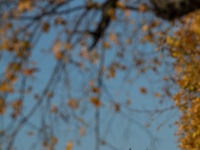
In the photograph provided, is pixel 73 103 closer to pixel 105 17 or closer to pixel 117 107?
pixel 117 107

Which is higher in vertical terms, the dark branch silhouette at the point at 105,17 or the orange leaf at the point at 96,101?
the dark branch silhouette at the point at 105,17

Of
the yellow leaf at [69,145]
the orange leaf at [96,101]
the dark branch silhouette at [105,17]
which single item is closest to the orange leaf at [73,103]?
the orange leaf at [96,101]

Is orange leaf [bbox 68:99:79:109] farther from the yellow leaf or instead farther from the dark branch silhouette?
the dark branch silhouette

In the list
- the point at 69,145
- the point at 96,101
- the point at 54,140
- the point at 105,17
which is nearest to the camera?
the point at 96,101

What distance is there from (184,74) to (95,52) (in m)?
3.97

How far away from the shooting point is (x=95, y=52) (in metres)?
7.66

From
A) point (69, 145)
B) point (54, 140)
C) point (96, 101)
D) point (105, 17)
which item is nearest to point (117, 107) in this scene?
point (96, 101)

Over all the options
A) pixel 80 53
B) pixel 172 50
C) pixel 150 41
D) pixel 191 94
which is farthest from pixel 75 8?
pixel 191 94

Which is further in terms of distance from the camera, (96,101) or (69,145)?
(69,145)

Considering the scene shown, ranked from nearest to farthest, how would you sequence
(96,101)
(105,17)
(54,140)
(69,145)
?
(96,101) → (69,145) → (54,140) → (105,17)

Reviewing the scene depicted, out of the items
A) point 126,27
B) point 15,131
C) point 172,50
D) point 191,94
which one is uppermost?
point 172,50

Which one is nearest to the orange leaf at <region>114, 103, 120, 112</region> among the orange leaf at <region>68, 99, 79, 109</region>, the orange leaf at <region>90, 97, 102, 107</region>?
the orange leaf at <region>90, 97, 102, 107</region>

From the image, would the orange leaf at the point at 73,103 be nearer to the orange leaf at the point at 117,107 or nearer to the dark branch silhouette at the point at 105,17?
the orange leaf at the point at 117,107

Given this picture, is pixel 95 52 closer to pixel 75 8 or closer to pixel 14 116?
pixel 75 8
